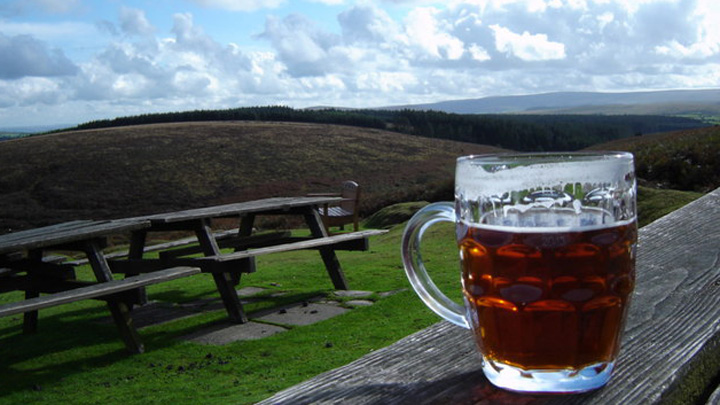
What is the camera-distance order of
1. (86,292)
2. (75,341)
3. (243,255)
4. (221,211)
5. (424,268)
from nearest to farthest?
(424,268) → (86,292) → (75,341) → (243,255) → (221,211)

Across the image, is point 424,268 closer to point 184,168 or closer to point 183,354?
point 183,354

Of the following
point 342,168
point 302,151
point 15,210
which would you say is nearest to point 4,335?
point 15,210

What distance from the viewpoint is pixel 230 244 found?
6965 mm

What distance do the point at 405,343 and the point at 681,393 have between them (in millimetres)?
Answer: 348

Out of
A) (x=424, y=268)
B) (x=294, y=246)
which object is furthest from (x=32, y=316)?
(x=424, y=268)

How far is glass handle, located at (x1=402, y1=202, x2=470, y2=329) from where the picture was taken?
2.85ft

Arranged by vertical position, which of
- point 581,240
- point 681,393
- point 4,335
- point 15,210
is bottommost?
point 15,210

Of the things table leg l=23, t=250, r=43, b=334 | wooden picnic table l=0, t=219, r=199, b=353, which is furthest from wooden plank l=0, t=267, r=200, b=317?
table leg l=23, t=250, r=43, b=334

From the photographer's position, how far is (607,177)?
31.4 inches

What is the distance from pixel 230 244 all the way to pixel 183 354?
220 cm

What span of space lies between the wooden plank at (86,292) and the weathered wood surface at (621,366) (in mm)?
3885

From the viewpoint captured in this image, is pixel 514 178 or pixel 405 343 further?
pixel 405 343

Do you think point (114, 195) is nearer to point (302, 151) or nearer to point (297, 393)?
point (302, 151)

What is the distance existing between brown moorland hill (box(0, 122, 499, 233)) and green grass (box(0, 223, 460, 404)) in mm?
21602
